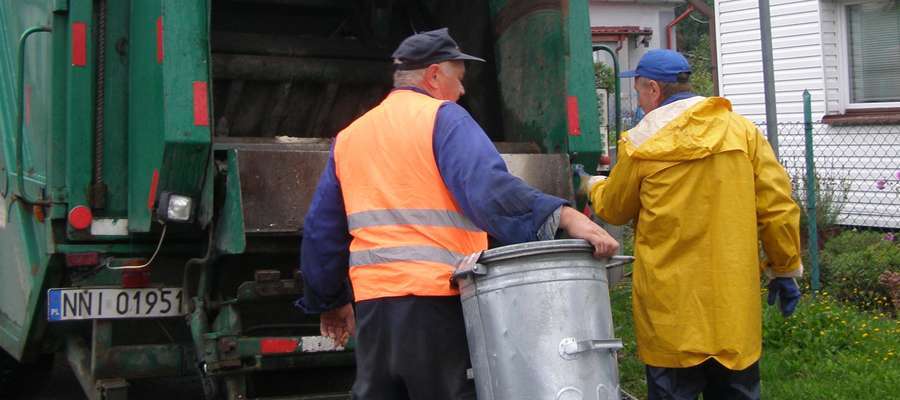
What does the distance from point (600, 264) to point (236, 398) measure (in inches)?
74.9

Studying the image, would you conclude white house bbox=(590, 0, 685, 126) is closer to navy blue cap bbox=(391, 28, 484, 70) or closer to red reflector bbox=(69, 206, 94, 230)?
red reflector bbox=(69, 206, 94, 230)

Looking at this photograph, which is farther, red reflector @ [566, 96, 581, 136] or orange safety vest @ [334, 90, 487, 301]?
red reflector @ [566, 96, 581, 136]

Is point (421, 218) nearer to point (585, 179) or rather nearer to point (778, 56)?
point (585, 179)

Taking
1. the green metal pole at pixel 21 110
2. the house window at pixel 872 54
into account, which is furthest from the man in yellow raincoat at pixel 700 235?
the house window at pixel 872 54

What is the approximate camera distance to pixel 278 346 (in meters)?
4.35

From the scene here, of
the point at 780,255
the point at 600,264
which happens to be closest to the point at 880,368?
the point at 780,255

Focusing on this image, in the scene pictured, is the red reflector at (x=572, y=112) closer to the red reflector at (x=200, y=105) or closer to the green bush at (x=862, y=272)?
the red reflector at (x=200, y=105)

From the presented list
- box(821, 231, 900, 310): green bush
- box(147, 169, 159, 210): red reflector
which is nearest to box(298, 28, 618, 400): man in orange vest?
box(147, 169, 159, 210): red reflector

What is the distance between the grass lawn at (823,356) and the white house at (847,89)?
116 inches

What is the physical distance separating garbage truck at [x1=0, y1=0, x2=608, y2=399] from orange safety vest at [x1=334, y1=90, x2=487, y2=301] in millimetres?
1099

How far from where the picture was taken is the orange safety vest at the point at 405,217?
10.00 ft

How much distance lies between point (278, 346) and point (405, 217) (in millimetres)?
1455

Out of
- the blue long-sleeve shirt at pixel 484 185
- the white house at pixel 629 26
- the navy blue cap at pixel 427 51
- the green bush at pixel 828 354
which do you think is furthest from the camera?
the white house at pixel 629 26

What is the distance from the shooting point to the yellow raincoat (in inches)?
142
